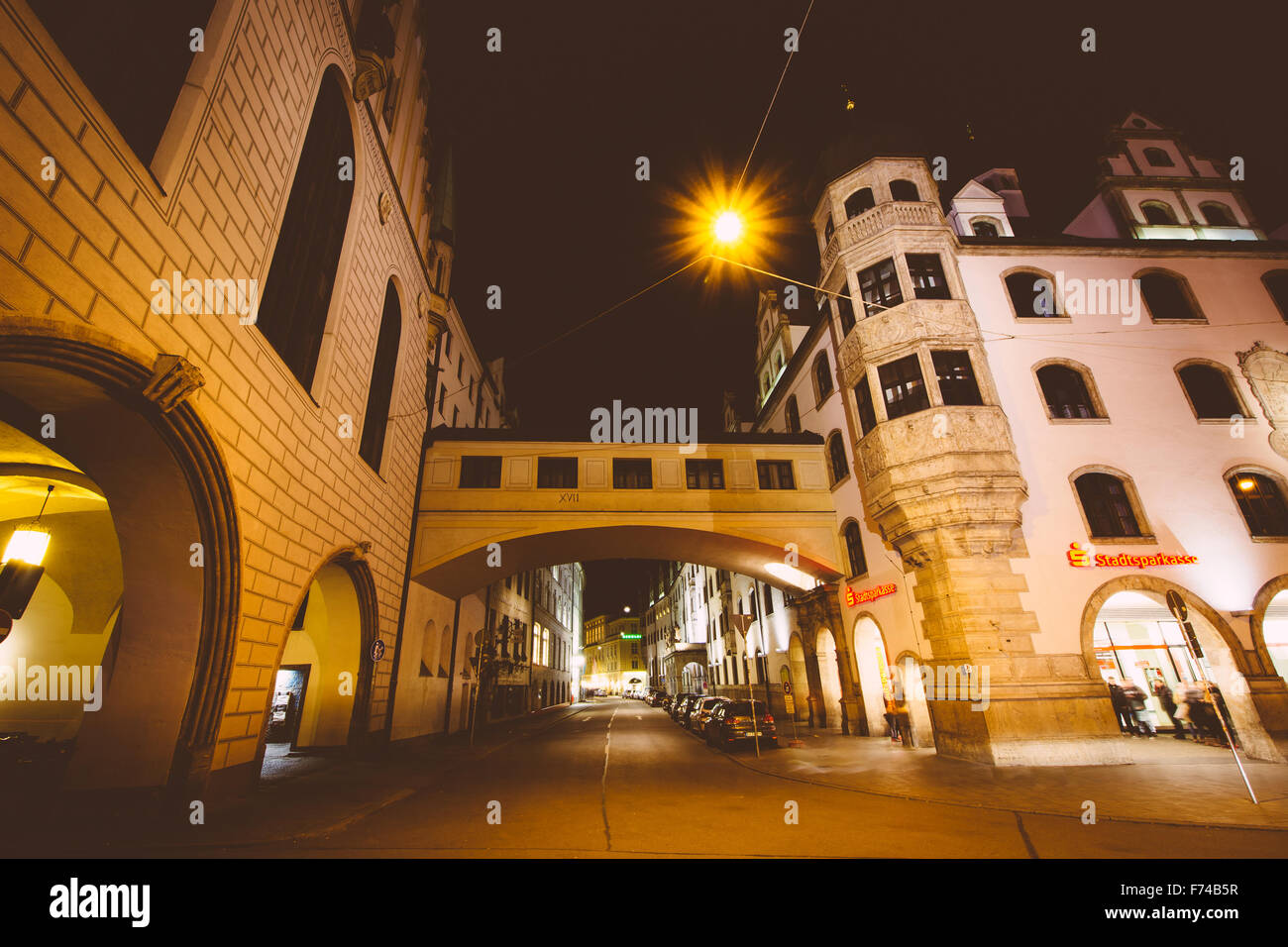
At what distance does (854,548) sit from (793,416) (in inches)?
305

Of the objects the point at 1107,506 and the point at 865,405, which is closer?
the point at 1107,506

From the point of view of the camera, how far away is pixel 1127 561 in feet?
44.6

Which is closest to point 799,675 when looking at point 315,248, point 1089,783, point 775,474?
point 775,474

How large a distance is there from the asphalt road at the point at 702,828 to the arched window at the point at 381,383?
924 cm

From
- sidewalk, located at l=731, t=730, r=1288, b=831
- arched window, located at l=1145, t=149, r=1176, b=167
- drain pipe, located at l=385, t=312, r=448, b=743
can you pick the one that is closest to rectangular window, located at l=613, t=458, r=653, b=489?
drain pipe, located at l=385, t=312, r=448, b=743

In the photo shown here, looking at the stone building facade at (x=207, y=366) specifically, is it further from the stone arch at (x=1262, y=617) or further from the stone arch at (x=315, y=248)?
the stone arch at (x=1262, y=617)

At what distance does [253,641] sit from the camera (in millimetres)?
8992

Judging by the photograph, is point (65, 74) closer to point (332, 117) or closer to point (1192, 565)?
point (332, 117)

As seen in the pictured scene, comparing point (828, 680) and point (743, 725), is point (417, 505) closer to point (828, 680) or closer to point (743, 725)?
point (743, 725)

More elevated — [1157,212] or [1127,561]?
[1157,212]

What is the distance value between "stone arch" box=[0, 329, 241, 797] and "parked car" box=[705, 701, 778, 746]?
13.5 meters
